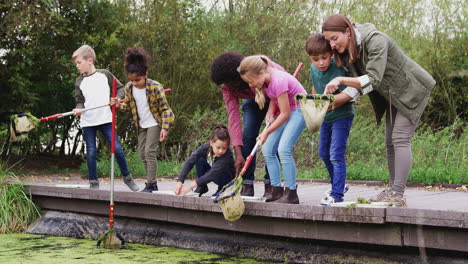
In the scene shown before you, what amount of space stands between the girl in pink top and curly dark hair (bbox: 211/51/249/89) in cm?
25

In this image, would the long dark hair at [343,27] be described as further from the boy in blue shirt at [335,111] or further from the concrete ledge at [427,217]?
the concrete ledge at [427,217]

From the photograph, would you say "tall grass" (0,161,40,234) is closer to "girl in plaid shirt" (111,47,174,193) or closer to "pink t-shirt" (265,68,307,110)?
"girl in plaid shirt" (111,47,174,193)

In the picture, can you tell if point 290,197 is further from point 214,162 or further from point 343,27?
point 343,27

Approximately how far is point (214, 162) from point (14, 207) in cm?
242

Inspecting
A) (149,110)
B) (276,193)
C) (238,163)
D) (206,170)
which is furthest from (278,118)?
(149,110)

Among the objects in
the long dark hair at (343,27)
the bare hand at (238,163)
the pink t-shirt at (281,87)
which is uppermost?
the long dark hair at (343,27)

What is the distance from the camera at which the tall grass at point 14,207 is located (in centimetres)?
625

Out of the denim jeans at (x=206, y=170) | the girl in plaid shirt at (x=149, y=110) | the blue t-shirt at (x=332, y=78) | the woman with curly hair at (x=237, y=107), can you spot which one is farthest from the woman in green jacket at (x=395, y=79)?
the girl in plaid shirt at (x=149, y=110)

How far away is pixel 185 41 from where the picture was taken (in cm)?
1152

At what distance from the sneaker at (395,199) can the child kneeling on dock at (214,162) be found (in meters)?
1.41

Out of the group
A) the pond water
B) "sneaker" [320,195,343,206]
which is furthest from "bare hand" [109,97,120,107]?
"sneaker" [320,195,343,206]

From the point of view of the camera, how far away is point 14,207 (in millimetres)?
6422

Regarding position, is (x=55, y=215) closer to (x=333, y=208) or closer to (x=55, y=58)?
(x=333, y=208)

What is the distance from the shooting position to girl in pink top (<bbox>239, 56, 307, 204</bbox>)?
447 centimetres
